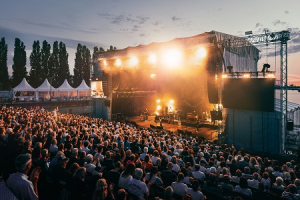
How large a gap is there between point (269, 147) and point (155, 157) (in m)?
9.22

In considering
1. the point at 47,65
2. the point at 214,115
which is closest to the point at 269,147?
the point at 214,115

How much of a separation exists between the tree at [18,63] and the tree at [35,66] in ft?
5.14

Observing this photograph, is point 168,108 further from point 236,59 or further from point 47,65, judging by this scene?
point 47,65

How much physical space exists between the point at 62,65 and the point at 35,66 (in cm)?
581

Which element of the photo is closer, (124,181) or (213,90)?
(124,181)

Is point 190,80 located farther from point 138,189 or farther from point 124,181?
point 138,189

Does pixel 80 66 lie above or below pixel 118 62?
above

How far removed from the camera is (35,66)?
152 feet

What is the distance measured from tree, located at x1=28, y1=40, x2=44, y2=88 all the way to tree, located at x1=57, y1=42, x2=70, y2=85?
3955 mm

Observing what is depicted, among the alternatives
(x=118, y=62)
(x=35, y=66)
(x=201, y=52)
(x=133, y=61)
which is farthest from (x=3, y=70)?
(x=201, y=52)

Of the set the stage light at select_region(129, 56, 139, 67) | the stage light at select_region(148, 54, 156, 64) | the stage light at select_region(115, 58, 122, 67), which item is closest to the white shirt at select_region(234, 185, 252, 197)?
the stage light at select_region(148, 54, 156, 64)

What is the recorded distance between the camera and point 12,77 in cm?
4428

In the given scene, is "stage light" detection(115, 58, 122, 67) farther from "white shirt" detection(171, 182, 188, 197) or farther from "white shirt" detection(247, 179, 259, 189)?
"white shirt" detection(171, 182, 188, 197)

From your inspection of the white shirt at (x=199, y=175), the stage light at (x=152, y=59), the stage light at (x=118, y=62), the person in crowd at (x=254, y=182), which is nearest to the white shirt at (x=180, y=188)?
the white shirt at (x=199, y=175)
